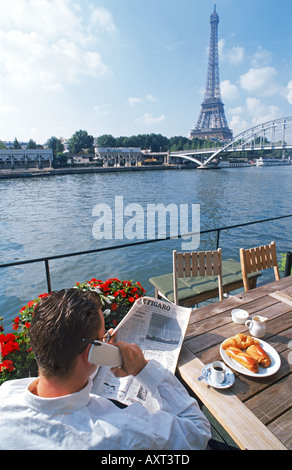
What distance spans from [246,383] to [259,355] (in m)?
0.18

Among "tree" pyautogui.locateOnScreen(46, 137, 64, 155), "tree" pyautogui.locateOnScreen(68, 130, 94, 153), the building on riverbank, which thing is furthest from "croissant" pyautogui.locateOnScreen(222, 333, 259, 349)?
"tree" pyautogui.locateOnScreen(68, 130, 94, 153)

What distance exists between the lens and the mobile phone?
871mm

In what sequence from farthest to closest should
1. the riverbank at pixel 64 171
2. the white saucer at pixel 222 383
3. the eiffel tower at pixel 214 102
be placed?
1. the eiffel tower at pixel 214 102
2. the riverbank at pixel 64 171
3. the white saucer at pixel 222 383

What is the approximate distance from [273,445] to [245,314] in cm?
87

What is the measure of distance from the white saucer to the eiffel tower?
125836 millimetres

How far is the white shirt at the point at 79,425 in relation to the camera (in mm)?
774

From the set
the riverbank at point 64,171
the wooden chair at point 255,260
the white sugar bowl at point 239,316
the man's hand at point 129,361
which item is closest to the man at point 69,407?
the man's hand at point 129,361

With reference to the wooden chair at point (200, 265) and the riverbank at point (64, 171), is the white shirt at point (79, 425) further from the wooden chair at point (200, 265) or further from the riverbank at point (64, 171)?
A: the riverbank at point (64, 171)

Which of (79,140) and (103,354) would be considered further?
(79,140)

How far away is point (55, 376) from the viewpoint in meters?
0.84

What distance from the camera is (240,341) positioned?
1553 millimetres

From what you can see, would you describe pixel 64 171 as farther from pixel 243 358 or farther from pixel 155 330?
pixel 243 358

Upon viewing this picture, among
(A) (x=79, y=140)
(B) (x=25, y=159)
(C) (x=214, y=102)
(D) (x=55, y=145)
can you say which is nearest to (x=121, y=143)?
(A) (x=79, y=140)

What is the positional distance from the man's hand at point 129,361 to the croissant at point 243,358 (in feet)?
2.08
